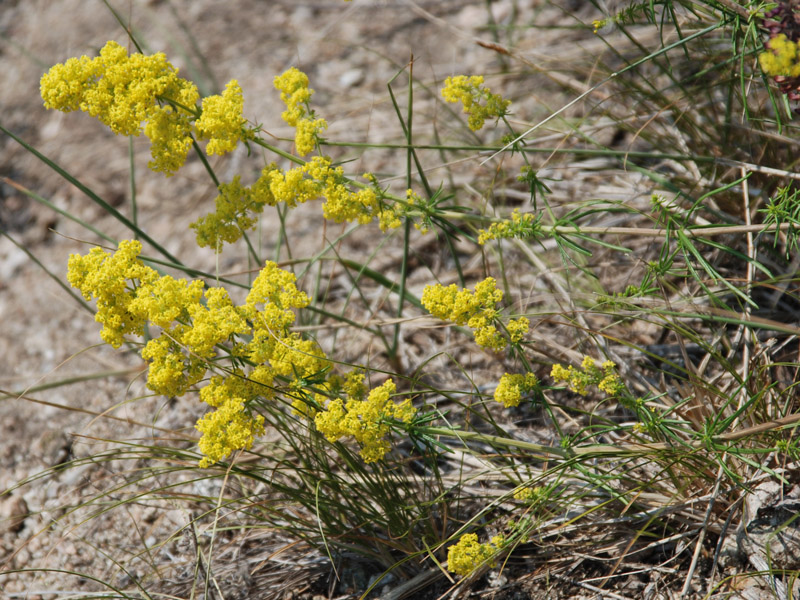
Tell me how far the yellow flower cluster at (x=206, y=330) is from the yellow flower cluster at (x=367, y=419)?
0.16m

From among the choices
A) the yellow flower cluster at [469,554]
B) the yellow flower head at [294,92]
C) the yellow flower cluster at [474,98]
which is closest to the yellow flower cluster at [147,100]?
the yellow flower head at [294,92]

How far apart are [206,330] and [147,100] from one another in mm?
766

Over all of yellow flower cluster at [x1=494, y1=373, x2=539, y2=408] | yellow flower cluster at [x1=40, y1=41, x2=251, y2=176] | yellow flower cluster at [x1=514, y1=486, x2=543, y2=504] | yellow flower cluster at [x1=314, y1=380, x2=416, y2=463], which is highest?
Result: yellow flower cluster at [x1=40, y1=41, x2=251, y2=176]

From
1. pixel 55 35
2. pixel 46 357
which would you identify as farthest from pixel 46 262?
pixel 55 35

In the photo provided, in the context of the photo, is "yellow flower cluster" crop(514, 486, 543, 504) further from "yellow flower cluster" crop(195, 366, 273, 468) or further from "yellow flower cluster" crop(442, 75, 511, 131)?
"yellow flower cluster" crop(442, 75, 511, 131)

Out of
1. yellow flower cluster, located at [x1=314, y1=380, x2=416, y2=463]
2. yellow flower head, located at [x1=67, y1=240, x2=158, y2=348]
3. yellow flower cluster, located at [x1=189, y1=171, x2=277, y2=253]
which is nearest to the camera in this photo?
yellow flower cluster, located at [x1=314, y1=380, x2=416, y2=463]

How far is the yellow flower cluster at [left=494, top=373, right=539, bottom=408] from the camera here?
1.80 metres

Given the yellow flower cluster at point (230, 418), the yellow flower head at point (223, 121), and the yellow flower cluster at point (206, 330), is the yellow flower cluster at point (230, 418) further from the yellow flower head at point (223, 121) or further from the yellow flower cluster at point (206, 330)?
the yellow flower head at point (223, 121)

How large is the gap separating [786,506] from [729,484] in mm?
162

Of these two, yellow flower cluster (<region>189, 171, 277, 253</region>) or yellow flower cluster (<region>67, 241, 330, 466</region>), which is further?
yellow flower cluster (<region>189, 171, 277, 253</region>)

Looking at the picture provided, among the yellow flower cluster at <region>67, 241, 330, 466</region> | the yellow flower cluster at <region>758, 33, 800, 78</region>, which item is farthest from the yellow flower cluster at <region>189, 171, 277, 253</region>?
the yellow flower cluster at <region>758, 33, 800, 78</region>

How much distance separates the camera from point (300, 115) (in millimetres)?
2000

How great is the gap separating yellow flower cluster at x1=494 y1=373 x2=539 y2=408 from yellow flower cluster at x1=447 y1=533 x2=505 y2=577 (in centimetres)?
38

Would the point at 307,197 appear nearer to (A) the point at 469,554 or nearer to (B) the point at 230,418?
(B) the point at 230,418
